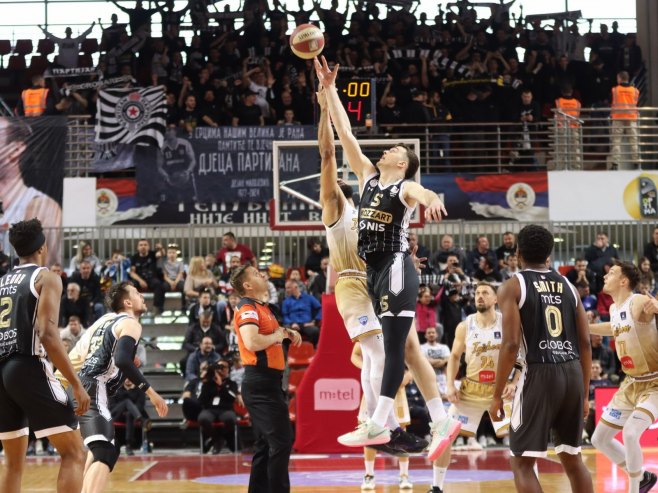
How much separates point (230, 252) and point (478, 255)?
14.6 ft

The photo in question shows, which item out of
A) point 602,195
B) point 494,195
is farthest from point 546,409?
point 602,195

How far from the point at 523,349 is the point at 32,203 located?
14.6m

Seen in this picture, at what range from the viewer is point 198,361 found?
58.5ft

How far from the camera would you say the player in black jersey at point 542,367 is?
309 inches

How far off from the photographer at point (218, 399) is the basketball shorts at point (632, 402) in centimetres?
788

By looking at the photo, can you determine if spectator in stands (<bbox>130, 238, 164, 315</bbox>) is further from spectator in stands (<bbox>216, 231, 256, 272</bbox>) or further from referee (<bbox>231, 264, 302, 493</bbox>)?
referee (<bbox>231, 264, 302, 493</bbox>)

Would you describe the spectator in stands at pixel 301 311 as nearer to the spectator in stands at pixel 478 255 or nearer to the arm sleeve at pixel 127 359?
the spectator in stands at pixel 478 255

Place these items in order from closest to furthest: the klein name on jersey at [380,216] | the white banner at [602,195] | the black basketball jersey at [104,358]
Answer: the klein name on jersey at [380,216] → the black basketball jersey at [104,358] → the white banner at [602,195]

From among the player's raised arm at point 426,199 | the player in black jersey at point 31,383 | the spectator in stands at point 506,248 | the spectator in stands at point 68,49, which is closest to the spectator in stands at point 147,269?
the spectator in stands at point 506,248

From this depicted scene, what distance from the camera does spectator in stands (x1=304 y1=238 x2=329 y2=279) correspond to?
20047 mm

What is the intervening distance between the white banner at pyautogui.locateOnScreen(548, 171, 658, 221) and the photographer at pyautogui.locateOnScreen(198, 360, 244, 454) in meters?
8.21

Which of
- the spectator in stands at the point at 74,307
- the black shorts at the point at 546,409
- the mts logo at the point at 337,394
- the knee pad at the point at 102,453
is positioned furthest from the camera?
the spectator in stands at the point at 74,307

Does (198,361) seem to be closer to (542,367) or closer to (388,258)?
(388,258)

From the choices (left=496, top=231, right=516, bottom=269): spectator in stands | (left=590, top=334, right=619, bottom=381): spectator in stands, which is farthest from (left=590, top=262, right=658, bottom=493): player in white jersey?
(left=496, top=231, right=516, bottom=269): spectator in stands
